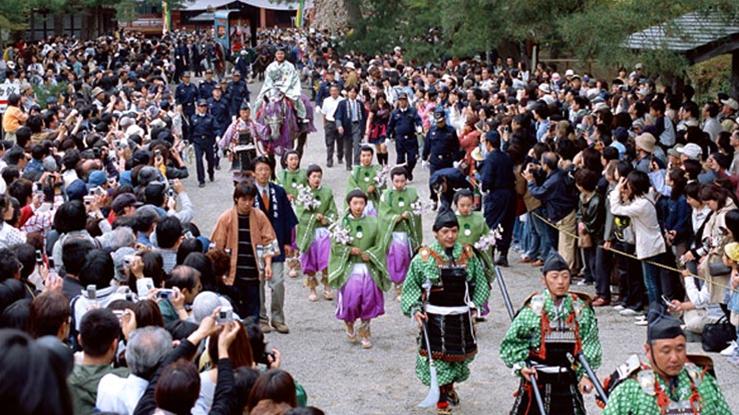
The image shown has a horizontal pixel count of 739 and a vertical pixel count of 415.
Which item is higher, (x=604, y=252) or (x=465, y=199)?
(x=465, y=199)

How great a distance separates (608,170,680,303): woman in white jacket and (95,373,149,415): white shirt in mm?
6624

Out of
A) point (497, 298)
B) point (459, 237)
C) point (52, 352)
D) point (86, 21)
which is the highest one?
A: point (86, 21)

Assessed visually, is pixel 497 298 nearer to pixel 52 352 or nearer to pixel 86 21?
pixel 52 352

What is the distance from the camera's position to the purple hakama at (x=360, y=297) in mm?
10211

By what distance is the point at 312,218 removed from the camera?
12125 millimetres

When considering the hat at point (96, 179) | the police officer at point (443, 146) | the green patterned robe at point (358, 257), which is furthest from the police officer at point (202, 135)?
the green patterned robe at point (358, 257)

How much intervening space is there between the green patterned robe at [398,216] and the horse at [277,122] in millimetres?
7115

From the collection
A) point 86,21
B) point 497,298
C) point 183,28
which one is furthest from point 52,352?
point 183,28

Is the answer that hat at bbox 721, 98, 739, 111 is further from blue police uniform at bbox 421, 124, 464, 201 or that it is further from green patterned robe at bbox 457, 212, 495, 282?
green patterned robe at bbox 457, 212, 495, 282

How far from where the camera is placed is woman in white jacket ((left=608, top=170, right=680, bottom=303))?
35.3ft

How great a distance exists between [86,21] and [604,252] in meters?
45.0

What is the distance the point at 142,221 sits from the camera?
28.0 ft

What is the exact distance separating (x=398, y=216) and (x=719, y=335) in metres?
3.39

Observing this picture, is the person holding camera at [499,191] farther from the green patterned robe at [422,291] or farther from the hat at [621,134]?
the green patterned robe at [422,291]
